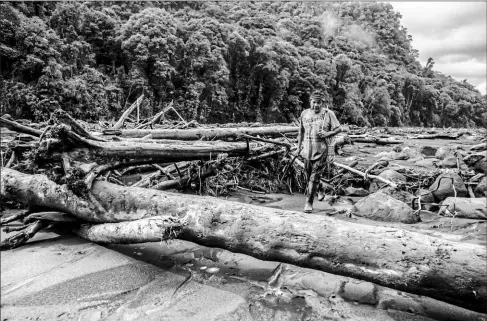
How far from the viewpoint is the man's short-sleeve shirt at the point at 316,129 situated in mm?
4750

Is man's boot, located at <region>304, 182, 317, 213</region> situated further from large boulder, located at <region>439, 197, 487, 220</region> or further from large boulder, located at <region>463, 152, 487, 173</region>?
large boulder, located at <region>463, 152, 487, 173</region>

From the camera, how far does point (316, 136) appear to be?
188 inches

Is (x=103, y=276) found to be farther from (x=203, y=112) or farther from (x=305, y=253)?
(x=203, y=112)

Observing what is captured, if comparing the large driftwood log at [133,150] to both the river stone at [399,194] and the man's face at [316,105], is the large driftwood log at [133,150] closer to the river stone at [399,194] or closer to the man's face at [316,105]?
the man's face at [316,105]

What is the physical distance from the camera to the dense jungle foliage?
60.0ft

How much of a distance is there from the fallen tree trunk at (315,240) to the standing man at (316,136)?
226cm

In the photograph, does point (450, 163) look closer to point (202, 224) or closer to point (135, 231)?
point (202, 224)

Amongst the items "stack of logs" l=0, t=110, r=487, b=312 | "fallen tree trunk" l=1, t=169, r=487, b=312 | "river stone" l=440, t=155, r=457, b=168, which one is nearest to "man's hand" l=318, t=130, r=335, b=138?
"stack of logs" l=0, t=110, r=487, b=312

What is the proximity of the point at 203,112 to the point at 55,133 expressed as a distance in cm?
2785

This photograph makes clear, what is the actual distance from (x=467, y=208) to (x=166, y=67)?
26.1 metres

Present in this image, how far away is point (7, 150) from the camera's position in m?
5.73

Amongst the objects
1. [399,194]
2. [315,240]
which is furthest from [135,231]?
[399,194]

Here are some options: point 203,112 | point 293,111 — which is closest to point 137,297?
point 203,112

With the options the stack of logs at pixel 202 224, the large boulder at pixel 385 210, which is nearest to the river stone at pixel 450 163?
the large boulder at pixel 385 210
